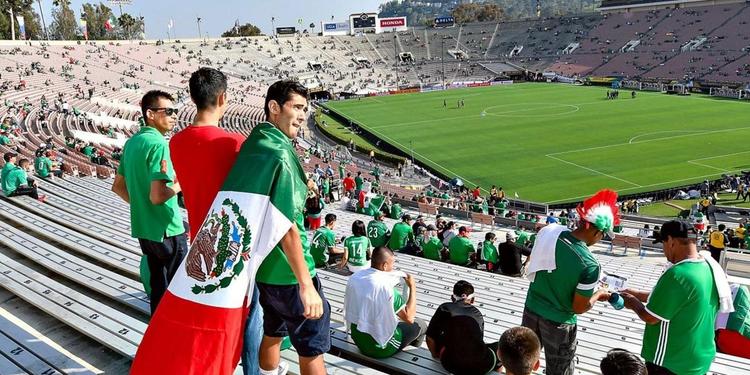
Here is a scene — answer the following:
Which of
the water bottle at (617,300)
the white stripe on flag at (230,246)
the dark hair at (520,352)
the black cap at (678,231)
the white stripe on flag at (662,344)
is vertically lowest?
the white stripe on flag at (662,344)

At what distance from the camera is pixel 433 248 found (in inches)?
465

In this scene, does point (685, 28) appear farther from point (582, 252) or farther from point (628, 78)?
point (582, 252)

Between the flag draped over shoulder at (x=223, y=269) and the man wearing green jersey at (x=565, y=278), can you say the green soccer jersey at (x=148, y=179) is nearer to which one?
the flag draped over shoulder at (x=223, y=269)

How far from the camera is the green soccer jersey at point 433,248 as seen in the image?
11805mm

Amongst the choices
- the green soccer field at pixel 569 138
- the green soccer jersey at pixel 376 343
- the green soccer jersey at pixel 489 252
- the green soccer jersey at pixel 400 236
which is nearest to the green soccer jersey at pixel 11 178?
the green soccer jersey at pixel 400 236

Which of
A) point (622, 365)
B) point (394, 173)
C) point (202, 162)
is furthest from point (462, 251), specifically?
point (394, 173)

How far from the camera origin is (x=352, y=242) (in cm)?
833

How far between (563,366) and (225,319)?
2.82 metres

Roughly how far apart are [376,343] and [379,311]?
10.5 inches

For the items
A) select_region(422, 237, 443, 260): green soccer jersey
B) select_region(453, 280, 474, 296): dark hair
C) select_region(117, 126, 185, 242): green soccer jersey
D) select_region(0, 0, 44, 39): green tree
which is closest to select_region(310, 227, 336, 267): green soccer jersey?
select_region(422, 237, 443, 260): green soccer jersey

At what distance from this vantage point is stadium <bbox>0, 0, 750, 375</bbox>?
155 inches

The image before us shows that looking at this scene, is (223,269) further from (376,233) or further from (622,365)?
(376,233)

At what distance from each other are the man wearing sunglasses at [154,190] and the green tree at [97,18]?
120013 mm

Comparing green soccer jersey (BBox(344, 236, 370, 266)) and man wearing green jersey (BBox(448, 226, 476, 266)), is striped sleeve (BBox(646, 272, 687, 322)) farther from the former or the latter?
man wearing green jersey (BBox(448, 226, 476, 266))
